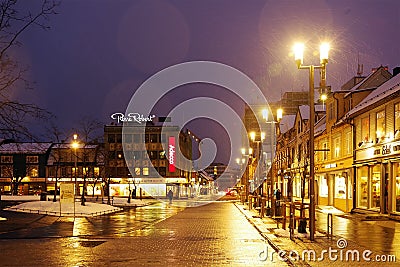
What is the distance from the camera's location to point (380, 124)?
1249 inches

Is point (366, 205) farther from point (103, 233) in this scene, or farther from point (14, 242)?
point (14, 242)

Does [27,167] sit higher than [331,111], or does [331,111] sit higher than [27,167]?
[331,111]

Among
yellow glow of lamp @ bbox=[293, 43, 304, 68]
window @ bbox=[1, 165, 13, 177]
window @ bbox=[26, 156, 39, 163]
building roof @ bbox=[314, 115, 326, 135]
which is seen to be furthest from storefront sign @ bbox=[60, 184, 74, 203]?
window @ bbox=[26, 156, 39, 163]

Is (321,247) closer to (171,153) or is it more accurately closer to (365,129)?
(365,129)

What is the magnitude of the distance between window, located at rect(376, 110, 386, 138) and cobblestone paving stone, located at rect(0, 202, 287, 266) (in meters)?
11.6

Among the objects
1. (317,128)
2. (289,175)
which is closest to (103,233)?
(317,128)

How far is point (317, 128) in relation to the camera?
52.0 m

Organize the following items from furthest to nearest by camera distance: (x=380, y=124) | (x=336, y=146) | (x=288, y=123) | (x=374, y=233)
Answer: (x=288, y=123)
(x=336, y=146)
(x=380, y=124)
(x=374, y=233)

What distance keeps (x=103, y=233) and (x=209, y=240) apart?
530 centimetres

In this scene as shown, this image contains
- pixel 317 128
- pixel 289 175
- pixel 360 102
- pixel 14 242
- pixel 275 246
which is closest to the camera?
pixel 275 246

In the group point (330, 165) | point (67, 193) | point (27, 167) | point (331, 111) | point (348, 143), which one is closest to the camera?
point (67, 193)

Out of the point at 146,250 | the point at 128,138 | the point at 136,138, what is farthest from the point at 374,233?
the point at 128,138

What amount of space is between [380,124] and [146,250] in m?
19.2

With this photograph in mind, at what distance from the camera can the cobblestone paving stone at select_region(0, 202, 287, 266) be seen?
14.7m
